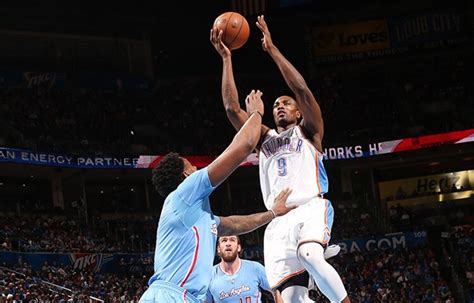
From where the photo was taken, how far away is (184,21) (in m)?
39.8

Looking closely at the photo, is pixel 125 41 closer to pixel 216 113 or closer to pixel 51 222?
pixel 216 113

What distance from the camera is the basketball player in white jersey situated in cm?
727

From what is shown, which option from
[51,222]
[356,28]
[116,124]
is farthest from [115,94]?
[356,28]

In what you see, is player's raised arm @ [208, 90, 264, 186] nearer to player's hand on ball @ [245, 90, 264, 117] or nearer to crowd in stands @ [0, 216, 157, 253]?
player's hand on ball @ [245, 90, 264, 117]

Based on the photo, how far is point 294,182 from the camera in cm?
763

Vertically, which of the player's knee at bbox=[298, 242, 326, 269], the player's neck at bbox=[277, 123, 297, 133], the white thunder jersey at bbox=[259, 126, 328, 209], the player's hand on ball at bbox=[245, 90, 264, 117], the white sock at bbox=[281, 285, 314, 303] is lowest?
the white sock at bbox=[281, 285, 314, 303]

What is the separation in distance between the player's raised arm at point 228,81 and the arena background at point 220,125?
61.3 feet

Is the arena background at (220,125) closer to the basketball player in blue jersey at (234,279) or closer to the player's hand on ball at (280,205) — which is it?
the basketball player in blue jersey at (234,279)

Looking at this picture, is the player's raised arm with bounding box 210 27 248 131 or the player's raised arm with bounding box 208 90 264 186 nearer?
the player's raised arm with bounding box 208 90 264 186

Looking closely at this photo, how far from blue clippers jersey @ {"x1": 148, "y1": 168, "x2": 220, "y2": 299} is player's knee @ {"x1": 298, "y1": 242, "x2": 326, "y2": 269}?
1738mm

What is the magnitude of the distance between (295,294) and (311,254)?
55 cm

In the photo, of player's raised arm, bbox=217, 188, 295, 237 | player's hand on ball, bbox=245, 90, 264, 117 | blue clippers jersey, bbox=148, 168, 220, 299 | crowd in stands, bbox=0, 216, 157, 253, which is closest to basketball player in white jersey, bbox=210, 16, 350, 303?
player's hand on ball, bbox=245, 90, 264, 117

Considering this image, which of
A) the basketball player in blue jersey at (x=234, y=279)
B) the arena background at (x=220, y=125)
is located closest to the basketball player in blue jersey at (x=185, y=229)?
the basketball player in blue jersey at (x=234, y=279)

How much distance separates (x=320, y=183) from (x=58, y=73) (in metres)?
30.2
